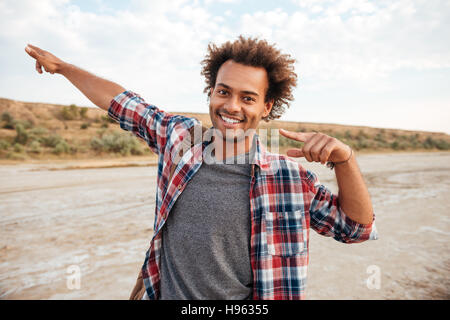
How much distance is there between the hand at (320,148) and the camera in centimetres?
149

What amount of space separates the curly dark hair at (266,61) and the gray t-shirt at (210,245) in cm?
90

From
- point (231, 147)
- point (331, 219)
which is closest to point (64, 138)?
point (231, 147)

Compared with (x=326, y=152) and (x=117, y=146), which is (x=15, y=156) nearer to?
(x=117, y=146)

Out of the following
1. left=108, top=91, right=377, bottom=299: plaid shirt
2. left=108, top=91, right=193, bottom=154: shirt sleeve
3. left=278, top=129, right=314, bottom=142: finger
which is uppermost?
left=108, top=91, right=193, bottom=154: shirt sleeve

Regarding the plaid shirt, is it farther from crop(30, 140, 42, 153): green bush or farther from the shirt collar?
crop(30, 140, 42, 153): green bush

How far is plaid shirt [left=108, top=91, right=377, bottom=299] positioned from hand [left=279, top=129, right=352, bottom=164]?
269mm

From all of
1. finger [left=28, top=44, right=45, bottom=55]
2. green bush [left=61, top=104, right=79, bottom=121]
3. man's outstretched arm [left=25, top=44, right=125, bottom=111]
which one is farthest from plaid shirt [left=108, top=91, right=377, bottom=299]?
green bush [left=61, top=104, right=79, bottom=121]

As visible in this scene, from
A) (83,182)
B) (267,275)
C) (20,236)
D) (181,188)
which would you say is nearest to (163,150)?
(181,188)

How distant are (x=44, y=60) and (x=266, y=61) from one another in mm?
1564

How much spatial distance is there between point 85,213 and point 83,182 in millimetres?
4004

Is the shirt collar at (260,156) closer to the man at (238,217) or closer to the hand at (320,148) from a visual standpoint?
the man at (238,217)

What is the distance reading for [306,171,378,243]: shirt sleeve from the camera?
1.71 m

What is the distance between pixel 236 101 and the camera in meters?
2.05

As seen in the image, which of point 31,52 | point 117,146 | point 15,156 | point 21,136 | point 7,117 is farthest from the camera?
point 7,117
